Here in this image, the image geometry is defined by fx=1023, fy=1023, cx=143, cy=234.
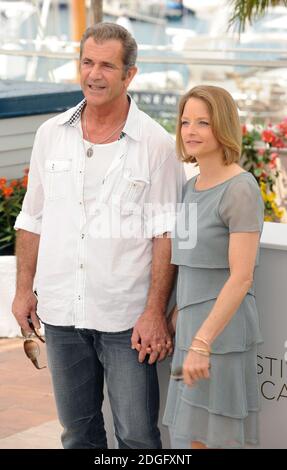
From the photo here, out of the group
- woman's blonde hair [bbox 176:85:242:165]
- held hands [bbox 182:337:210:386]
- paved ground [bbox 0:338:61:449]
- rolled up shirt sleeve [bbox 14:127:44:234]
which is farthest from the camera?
paved ground [bbox 0:338:61:449]

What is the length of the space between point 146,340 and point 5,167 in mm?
4043

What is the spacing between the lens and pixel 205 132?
3225mm

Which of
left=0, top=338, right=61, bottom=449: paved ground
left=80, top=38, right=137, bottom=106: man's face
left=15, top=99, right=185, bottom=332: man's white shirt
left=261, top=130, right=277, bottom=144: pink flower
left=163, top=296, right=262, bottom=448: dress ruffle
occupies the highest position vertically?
left=80, top=38, right=137, bottom=106: man's face

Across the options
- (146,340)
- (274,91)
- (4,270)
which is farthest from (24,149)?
(274,91)

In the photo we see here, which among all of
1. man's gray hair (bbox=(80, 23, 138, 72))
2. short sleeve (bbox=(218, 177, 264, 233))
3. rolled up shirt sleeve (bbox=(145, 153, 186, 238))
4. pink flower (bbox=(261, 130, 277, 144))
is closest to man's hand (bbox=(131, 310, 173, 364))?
rolled up shirt sleeve (bbox=(145, 153, 186, 238))

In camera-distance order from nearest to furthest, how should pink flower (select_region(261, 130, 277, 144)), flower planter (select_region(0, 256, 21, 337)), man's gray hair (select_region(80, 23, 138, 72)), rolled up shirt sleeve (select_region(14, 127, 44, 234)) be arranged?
man's gray hair (select_region(80, 23, 138, 72)) → rolled up shirt sleeve (select_region(14, 127, 44, 234)) → flower planter (select_region(0, 256, 21, 337)) → pink flower (select_region(261, 130, 277, 144))

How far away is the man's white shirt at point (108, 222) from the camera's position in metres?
3.48

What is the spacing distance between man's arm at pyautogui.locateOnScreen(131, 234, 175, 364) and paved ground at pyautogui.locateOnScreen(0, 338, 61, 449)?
1.45 metres

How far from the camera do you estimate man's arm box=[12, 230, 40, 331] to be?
3.77 meters

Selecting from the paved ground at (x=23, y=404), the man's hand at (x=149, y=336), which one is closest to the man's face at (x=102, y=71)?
the man's hand at (x=149, y=336)

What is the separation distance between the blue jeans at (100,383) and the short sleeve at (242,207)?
2.00ft

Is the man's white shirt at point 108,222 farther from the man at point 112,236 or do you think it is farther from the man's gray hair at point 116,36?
the man's gray hair at point 116,36

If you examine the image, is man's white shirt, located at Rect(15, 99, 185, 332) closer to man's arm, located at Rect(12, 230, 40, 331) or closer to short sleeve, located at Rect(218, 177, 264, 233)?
man's arm, located at Rect(12, 230, 40, 331)
